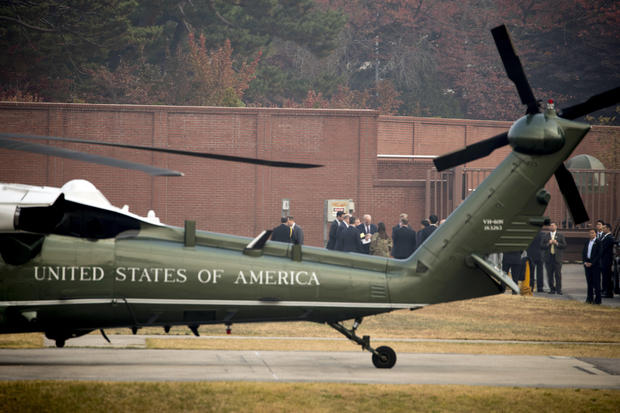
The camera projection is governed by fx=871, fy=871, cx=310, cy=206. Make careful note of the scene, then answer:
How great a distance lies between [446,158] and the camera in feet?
36.1

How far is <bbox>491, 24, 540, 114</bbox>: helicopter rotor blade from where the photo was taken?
1069 cm

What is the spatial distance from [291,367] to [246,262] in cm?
185

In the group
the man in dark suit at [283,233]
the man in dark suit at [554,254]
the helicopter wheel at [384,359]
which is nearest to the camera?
the helicopter wheel at [384,359]

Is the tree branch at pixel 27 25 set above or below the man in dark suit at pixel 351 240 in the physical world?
above

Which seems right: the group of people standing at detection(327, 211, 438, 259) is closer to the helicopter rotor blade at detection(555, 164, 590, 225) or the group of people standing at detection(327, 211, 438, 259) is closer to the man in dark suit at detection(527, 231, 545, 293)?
the man in dark suit at detection(527, 231, 545, 293)

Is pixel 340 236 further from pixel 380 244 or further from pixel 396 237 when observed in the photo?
pixel 380 244

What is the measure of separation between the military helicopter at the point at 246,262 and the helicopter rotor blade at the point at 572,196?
0.02 metres

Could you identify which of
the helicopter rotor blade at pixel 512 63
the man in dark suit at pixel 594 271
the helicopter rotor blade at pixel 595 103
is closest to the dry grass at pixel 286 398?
the helicopter rotor blade at pixel 595 103

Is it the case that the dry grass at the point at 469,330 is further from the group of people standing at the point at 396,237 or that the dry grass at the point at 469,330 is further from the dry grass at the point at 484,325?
the group of people standing at the point at 396,237

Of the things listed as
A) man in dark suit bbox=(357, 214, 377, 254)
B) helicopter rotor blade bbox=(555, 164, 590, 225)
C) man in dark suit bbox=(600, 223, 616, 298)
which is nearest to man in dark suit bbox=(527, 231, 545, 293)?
man in dark suit bbox=(600, 223, 616, 298)

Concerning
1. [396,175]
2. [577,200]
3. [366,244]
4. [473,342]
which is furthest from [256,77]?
[577,200]

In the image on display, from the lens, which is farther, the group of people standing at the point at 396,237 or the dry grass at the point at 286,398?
the group of people standing at the point at 396,237

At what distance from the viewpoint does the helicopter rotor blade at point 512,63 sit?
10688 millimetres

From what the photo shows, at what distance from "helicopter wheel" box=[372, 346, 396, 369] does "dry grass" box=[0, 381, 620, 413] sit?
3.82 ft
